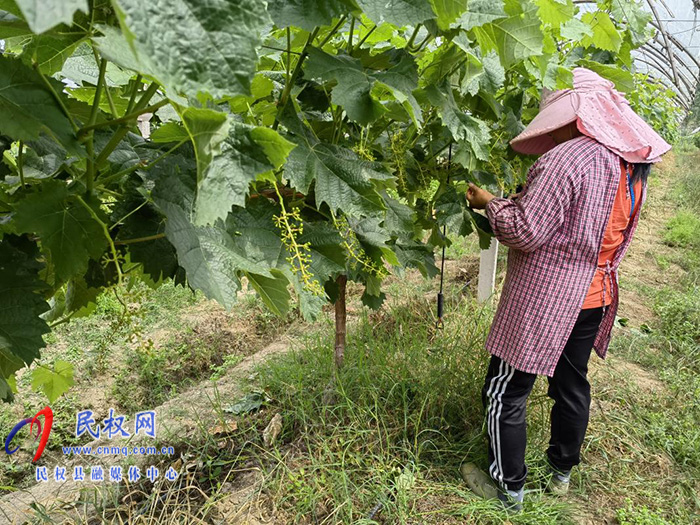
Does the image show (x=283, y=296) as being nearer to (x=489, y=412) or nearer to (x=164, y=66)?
(x=164, y=66)

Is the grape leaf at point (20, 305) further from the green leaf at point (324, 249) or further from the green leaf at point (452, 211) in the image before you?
the green leaf at point (452, 211)

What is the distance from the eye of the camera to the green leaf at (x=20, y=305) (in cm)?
110

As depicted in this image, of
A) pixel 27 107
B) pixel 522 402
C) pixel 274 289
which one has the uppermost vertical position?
pixel 27 107

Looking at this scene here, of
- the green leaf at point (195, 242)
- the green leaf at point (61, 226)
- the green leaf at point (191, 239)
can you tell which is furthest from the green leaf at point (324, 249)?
the green leaf at point (61, 226)

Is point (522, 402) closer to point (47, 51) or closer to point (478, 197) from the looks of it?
Answer: point (478, 197)

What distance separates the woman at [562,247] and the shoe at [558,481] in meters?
0.19

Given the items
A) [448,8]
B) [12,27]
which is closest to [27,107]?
[12,27]

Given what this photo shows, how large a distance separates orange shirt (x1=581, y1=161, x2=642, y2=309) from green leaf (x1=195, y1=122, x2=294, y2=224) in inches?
66.5

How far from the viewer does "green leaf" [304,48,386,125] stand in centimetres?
116

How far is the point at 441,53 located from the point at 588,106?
2.70 feet

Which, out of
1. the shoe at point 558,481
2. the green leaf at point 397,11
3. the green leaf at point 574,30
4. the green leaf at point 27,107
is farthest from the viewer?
the shoe at point 558,481

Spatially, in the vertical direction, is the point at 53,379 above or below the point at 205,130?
below

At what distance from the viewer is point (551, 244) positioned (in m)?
2.10

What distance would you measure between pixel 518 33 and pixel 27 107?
3.43 feet
